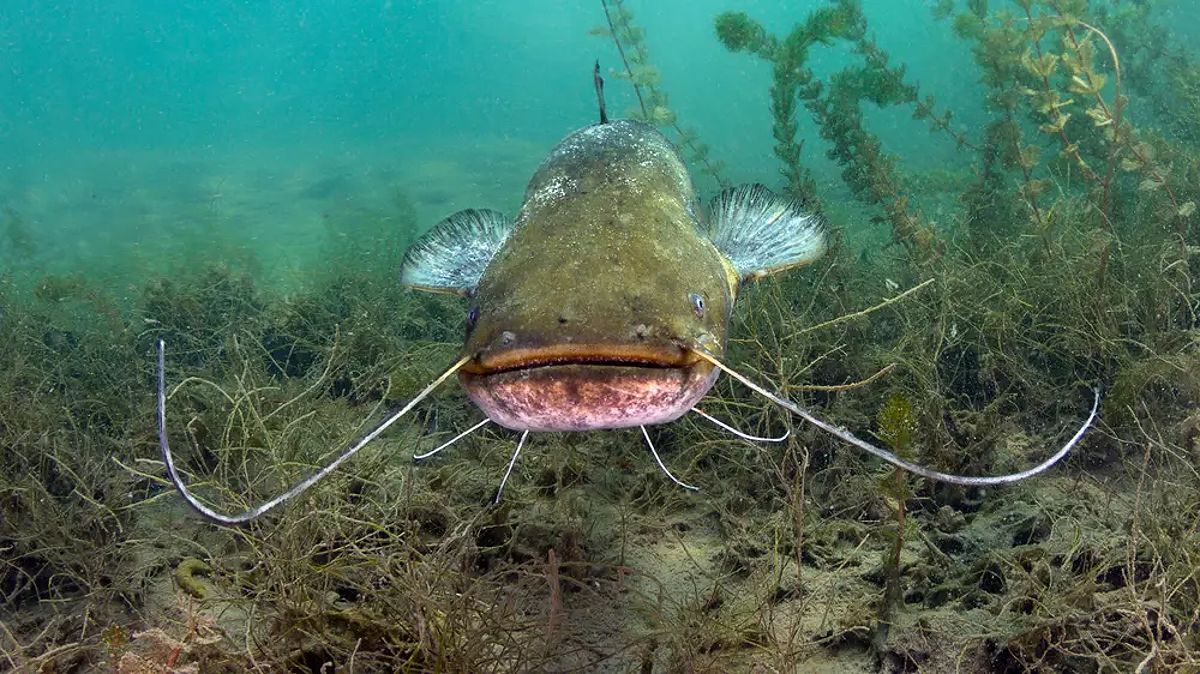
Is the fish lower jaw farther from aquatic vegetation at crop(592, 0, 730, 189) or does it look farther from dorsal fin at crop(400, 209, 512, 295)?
aquatic vegetation at crop(592, 0, 730, 189)

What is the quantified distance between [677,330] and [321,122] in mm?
57459

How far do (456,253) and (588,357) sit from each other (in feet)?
5.76

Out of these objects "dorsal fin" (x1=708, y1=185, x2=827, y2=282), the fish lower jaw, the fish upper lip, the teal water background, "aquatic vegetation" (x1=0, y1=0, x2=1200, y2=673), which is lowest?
the teal water background

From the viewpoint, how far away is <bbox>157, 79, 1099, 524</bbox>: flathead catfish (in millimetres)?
1814

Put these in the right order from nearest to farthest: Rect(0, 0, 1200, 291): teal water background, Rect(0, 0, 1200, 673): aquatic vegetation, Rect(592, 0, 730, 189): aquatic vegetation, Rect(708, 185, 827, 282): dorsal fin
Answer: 1. Rect(0, 0, 1200, 673): aquatic vegetation
2. Rect(708, 185, 827, 282): dorsal fin
3. Rect(592, 0, 730, 189): aquatic vegetation
4. Rect(0, 0, 1200, 291): teal water background

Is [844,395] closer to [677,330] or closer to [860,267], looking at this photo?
[677,330]

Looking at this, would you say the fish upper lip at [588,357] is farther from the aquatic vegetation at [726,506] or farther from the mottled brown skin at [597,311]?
the aquatic vegetation at [726,506]

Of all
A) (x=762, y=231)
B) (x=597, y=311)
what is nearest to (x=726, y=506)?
(x=762, y=231)

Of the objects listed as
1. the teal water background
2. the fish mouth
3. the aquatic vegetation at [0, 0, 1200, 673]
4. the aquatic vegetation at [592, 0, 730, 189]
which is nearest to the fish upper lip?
the fish mouth

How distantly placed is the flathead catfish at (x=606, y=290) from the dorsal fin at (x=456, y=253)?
0.04 feet

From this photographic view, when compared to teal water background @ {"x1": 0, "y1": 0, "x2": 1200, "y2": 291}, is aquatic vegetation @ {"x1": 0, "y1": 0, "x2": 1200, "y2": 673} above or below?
above

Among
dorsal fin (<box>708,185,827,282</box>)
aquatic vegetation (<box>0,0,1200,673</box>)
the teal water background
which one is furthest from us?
the teal water background

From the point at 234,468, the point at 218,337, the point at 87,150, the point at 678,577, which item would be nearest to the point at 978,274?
the point at 678,577

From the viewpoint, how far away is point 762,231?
10.8 ft
